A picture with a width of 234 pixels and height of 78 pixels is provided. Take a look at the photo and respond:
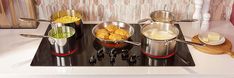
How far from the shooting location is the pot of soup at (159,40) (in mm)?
1061

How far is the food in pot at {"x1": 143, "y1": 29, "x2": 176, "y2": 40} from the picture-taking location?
1.14m

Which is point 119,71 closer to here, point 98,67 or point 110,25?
point 98,67

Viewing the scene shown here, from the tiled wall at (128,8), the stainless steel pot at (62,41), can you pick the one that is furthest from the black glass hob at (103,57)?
the tiled wall at (128,8)

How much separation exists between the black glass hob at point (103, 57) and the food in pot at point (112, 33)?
4cm

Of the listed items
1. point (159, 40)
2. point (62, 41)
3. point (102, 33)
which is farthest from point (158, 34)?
point (62, 41)

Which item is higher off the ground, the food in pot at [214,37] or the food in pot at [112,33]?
the food in pot at [112,33]

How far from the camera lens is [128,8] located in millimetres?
1373

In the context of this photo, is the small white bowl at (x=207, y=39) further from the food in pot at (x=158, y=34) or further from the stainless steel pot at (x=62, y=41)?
the stainless steel pot at (x=62, y=41)

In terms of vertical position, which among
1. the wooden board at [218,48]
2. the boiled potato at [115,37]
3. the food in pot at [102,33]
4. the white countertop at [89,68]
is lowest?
the white countertop at [89,68]

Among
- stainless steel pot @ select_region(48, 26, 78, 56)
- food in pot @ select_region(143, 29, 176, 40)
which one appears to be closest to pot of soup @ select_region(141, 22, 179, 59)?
food in pot @ select_region(143, 29, 176, 40)

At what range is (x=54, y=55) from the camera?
1124 mm

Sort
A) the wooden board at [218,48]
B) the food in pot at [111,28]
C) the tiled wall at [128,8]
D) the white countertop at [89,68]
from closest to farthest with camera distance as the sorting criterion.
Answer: the white countertop at [89,68] → the wooden board at [218,48] → the food in pot at [111,28] → the tiled wall at [128,8]

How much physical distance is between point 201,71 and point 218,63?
3.5 inches

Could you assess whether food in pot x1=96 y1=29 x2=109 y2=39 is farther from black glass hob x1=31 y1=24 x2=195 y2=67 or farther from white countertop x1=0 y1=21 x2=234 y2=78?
white countertop x1=0 y1=21 x2=234 y2=78
